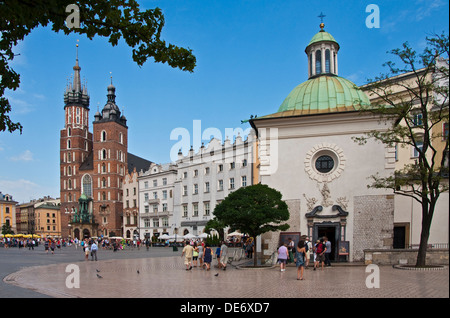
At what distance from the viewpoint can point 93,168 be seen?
322 feet

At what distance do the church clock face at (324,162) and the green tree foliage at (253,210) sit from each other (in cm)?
331

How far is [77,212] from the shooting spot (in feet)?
320

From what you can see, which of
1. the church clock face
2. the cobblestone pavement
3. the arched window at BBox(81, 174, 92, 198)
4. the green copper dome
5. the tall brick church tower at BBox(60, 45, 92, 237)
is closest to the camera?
the cobblestone pavement

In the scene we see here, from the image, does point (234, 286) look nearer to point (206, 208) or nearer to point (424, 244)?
point (424, 244)

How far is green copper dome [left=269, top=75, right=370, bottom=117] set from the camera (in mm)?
25141

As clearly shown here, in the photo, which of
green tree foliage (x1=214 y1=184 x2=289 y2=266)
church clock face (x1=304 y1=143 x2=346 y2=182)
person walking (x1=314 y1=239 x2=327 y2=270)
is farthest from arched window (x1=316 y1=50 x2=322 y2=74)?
person walking (x1=314 y1=239 x2=327 y2=270)

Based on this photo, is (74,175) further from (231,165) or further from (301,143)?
(301,143)

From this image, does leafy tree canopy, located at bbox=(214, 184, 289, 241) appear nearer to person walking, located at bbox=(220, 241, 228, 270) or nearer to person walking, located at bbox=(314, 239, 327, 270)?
person walking, located at bbox=(220, 241, 228, 270)

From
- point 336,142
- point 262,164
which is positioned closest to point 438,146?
point 336,142

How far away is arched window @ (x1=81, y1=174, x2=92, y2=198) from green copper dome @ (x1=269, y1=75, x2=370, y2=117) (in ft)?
262

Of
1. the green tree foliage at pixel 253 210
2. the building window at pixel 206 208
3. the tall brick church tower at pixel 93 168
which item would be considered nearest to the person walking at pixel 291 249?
the green tree foliage at pixel 253 210

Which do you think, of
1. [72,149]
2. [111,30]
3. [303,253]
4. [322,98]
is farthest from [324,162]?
[72,149]

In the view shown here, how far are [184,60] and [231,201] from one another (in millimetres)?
14479

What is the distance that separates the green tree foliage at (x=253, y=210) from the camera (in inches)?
814
